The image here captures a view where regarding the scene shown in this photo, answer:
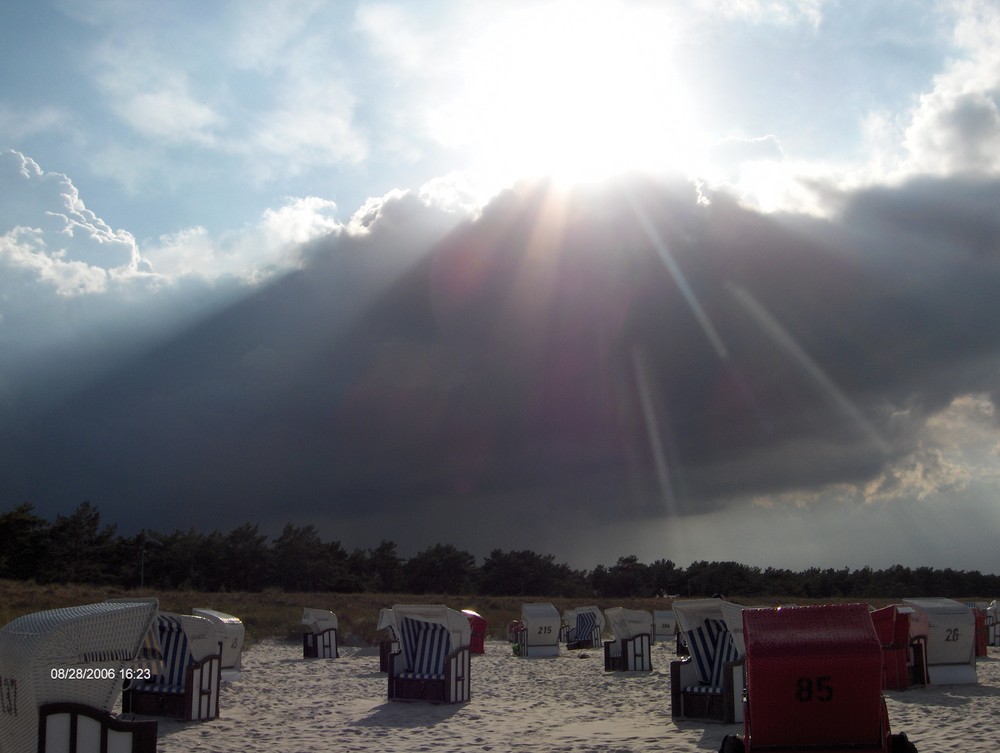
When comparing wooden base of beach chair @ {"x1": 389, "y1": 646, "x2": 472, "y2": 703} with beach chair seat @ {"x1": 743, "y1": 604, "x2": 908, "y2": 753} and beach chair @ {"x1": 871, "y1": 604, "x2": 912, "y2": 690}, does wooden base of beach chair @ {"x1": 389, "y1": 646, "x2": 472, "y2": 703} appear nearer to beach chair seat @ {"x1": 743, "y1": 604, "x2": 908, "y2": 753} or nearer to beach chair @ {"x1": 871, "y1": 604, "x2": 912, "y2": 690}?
beach chair @ {"x1": 871, "y1": 604, "x2": 912, "y2": 690}

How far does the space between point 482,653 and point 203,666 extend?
1657 cm

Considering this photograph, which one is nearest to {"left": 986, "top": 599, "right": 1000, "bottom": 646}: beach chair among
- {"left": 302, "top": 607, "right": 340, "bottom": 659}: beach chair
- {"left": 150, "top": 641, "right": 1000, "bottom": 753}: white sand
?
{"left": 150, "top": 641, "right": 1000, "bottom": 753}: white sand

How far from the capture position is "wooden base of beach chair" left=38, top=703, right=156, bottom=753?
19.2ft

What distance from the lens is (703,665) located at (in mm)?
12961

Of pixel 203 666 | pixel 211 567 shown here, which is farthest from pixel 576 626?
pixel 211 567

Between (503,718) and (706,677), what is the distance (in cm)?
307

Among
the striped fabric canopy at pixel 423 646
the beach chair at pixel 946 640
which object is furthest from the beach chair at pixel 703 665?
the beach chair at pixel 946 640

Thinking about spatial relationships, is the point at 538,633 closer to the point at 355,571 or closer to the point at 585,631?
the point at 585,631

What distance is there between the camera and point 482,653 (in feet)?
92.0

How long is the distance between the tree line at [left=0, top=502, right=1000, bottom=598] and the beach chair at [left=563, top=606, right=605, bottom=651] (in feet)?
142

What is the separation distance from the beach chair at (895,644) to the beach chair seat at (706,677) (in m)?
4.74

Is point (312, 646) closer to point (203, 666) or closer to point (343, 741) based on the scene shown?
point (203, 666)

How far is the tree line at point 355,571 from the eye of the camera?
215 feet

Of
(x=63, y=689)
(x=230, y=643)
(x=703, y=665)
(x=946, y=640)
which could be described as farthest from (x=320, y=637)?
(x=63, y=689)
